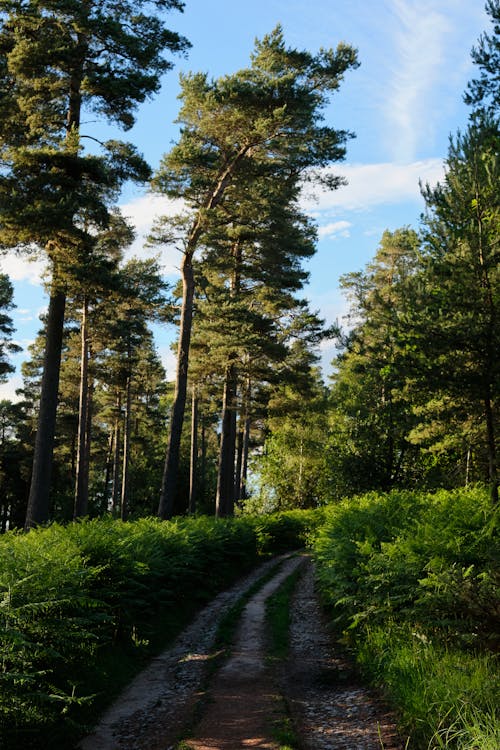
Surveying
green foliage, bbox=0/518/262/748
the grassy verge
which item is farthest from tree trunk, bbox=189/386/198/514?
green foliage, bbox=0/518/262/748

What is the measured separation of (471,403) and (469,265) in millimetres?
2510

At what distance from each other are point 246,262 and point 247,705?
25203 millimetres

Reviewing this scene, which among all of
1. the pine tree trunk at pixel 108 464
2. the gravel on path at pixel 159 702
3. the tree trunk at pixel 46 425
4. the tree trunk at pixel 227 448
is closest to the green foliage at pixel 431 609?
the gravel on path at pixel 159 702

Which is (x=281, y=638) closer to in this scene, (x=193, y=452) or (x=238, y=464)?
(x=193, y=452)

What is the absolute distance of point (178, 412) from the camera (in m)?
20.8

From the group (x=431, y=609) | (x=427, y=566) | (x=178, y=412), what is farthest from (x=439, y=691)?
(x=178, y=412)

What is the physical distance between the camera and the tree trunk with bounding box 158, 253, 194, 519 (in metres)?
20.2

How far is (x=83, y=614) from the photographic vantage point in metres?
8.37

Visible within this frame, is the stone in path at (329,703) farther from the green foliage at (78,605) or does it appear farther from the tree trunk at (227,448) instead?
the tree trunk at (227,448)

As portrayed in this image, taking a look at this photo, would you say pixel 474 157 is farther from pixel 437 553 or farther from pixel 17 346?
pixel 17 346

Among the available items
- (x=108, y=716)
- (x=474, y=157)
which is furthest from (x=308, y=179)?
(x=108, y=716)

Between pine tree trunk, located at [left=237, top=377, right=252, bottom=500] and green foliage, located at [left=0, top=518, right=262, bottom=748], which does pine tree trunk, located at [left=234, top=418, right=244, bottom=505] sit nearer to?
pine tree trunk, located at [left=237, top=377, right=252, bottom=500]

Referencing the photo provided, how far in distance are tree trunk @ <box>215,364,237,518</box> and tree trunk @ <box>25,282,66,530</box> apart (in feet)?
43.5

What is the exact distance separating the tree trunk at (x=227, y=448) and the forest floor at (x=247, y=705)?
1738cm
